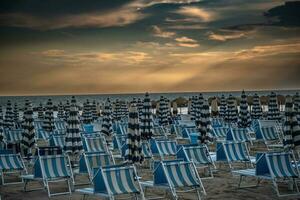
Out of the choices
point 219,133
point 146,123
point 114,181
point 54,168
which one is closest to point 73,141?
point 54,168

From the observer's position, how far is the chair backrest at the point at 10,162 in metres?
10.3

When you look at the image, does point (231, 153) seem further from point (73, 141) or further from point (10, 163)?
point (10, 163)

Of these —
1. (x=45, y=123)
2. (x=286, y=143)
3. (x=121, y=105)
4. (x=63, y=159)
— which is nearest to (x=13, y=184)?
(x=63, y=159)

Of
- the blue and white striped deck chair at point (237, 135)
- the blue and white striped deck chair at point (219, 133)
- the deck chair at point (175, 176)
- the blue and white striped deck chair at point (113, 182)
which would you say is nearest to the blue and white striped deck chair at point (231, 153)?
the deck chair at point (175, 176)

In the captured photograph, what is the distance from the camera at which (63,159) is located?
9602mm

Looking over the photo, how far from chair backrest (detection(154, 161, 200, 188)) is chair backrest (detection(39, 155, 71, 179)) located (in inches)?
78.5

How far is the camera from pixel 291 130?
12711mm

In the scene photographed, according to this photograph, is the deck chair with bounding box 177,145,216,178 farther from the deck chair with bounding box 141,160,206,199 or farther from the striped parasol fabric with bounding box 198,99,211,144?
the striped parasol fabric with bounding box 198,99,211,144

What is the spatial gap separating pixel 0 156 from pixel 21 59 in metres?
28.5

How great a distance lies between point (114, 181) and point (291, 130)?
6.47 meters

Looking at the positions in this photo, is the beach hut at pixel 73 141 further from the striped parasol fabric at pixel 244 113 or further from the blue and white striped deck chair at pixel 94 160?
the striped parasol fabric at pixel 244 113

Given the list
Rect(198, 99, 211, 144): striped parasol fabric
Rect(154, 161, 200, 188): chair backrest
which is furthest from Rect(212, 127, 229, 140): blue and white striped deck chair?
Rect(154, 161, 200, 188): chair backrest

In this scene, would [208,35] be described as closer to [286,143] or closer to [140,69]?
[140,69]

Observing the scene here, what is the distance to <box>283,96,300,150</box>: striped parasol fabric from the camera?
41.5 ft
